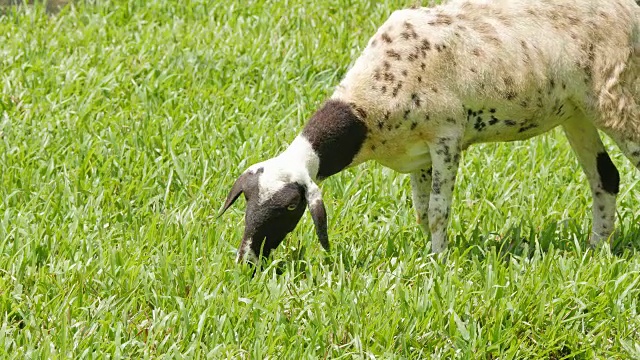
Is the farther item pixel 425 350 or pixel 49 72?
pixel 49 72

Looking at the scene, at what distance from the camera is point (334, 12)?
10.8 meters

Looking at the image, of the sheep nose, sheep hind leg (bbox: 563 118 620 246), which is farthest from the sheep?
sheep hind leg (bbox: 563 118 620 246)

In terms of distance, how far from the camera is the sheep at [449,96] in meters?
6.87

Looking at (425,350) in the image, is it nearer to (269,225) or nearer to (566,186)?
(269,225)

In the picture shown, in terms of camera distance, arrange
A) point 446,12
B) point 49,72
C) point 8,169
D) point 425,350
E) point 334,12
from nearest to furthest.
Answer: point 425,350 < point 446,12 < point 8,169 < point 49,72 < point 334,12

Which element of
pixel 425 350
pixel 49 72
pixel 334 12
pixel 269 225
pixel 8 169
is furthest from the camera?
pixel 334 12

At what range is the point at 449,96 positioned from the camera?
6.91 metres

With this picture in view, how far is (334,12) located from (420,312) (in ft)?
16.3

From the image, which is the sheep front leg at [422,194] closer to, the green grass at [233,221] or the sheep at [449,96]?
the sheep at [449,96]

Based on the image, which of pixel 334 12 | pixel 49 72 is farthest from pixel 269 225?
pixel 334 12

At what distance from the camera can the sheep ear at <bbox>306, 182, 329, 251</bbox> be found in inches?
258

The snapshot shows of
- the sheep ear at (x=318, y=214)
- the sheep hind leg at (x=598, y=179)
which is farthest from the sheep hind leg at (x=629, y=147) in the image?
the sheep ear at (x=318, y=214)

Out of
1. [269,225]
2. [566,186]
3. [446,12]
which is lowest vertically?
[566,186]

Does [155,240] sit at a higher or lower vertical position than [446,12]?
lower
